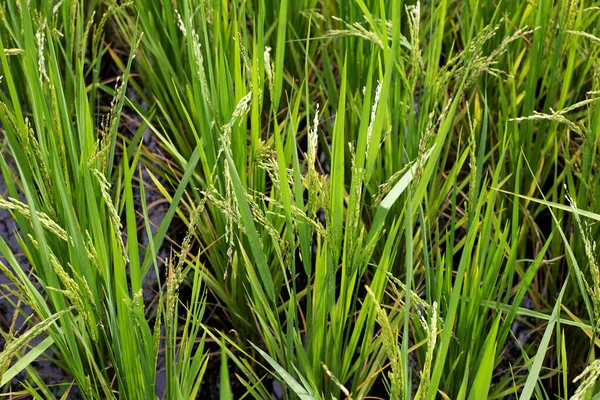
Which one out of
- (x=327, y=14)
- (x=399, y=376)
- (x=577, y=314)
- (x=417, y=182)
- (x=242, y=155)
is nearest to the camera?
(x=399, y=376)

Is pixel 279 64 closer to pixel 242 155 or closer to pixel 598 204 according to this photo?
pixel 242 155

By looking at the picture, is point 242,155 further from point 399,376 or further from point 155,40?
point 399,376

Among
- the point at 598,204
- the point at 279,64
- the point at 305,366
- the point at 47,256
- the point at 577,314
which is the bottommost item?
the point at 577,314

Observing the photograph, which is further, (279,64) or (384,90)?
(279,64)

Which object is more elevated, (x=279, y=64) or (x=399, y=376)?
(x=279, y=64)

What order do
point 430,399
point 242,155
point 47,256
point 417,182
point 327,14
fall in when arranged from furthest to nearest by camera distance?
1. point 327,14
2. point 242,155
3. point 417,182
4. point 47,256
5. point 430,399

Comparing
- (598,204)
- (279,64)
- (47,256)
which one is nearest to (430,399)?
(47,256)
